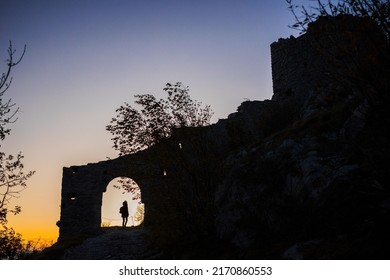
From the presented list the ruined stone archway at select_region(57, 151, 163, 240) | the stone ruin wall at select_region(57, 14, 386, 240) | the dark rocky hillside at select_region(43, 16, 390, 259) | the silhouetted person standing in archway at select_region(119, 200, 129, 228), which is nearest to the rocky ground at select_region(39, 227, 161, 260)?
the dark rocky hillside at select_region(43, 16, 390, 259)

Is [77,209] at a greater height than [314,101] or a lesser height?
lesser

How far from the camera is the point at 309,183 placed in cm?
682

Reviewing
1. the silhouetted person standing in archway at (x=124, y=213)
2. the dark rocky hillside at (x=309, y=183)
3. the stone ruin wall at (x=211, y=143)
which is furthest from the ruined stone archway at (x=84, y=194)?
the dark rocky hillside at (x=309, y=183)

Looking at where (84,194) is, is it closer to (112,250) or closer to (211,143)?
(112,250)

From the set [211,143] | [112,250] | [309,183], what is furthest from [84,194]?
[309,183]

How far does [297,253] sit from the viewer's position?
5266 millimetres

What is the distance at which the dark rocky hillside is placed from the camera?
4.43 metres

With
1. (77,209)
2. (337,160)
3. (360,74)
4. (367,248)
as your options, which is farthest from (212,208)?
(77,209)

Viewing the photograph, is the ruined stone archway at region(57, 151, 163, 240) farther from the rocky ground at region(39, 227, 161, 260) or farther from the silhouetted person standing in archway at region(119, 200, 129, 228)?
the rocky ground at region(39, 227, 161, 260)

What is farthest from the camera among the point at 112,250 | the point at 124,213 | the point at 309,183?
the point at 124,213

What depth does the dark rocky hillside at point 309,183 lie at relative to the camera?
4430 millimetres
